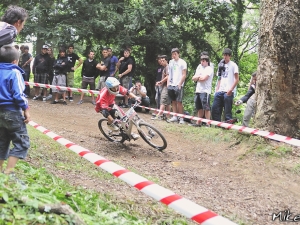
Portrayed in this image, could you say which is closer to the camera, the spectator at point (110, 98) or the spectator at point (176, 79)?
the spectator at point (110, 98)

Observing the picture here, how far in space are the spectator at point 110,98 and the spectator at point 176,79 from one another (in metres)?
3.03

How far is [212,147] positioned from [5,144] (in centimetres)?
462

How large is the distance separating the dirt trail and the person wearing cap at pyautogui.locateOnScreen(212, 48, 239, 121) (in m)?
1.21

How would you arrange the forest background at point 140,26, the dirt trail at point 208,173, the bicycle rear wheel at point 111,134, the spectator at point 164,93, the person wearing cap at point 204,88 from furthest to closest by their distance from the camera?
the forest background at point 140,26
the spectator at point 164,93
the person wearing cap at point 204,88
the bicycle rear wheel at point 111,134
the dirt trail at point 208,173

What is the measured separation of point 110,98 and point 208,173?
248 cm

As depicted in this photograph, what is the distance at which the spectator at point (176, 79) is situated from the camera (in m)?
9.89

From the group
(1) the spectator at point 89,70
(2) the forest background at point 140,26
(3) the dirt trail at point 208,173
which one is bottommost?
(3) the dirt trail at point 208,173

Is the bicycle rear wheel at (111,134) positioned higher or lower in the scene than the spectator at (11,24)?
lower

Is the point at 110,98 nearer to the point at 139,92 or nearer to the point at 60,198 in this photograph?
the point at 139,92

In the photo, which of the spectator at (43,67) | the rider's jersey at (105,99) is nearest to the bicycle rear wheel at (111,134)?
the rider's jersey at (105,99)

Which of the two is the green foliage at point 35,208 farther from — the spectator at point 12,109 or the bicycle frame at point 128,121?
the bicycle frame at point 128,121

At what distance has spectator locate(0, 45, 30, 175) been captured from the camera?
145 inches

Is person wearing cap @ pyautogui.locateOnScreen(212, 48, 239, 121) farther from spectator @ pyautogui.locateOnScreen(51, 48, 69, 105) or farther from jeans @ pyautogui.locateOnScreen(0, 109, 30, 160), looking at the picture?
jeans @ pyautogui.locateOnScreen(0, 109, 30, 160)

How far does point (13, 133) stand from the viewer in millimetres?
3812
